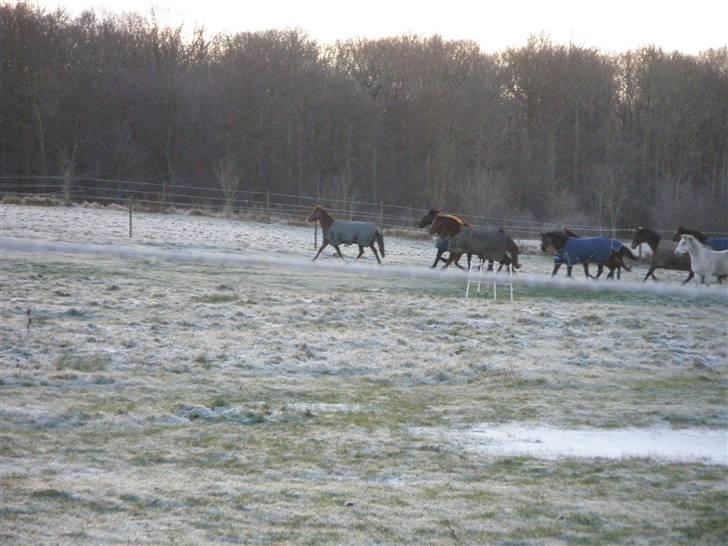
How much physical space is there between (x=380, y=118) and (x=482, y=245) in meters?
33.8

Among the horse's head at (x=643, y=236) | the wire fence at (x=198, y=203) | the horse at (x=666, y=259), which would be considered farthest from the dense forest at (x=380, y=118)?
the horse at (x=666, y=259)

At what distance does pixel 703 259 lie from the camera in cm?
2708

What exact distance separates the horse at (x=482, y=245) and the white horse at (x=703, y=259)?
3.97 metres

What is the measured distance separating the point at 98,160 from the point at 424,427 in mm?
41186

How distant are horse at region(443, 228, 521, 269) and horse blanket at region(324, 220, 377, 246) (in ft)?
9.59

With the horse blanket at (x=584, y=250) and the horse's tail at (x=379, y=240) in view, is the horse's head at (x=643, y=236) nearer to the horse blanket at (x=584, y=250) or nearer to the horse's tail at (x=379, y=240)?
the horse blanket at (x=584, y=250)

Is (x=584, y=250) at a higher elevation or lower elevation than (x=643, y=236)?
lower

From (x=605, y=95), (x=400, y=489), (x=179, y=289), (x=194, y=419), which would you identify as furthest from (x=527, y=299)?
(x=605, y=95)

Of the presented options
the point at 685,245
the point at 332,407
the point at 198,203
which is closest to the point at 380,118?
→ the point at 198,203

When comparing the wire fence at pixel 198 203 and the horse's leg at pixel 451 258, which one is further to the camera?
the wire fence at pixel 198 203

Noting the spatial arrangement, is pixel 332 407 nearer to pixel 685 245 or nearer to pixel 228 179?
pixel 685 245

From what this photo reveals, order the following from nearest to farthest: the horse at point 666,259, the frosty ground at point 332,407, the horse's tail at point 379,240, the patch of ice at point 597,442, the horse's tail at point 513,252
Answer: the frosty ground at point 332,407, the patch of ice at point 597,442, the horse's tail at point 513,252, the horse at point 666,259, the horse's tail at point 379,240

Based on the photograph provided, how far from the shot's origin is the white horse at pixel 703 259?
1061 inches

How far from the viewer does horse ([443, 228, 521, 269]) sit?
27.7 meters
